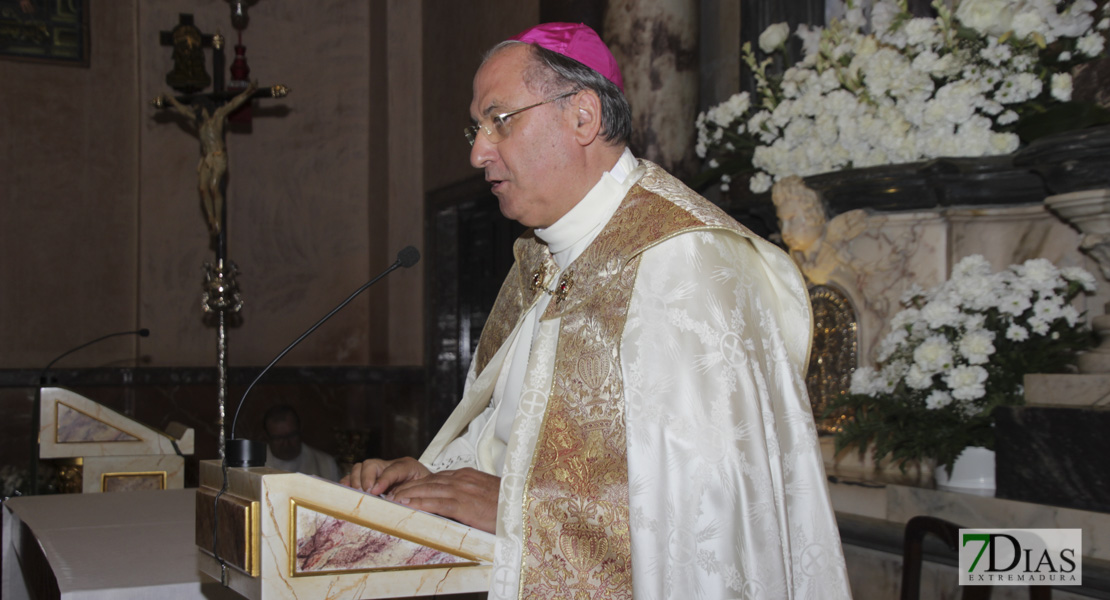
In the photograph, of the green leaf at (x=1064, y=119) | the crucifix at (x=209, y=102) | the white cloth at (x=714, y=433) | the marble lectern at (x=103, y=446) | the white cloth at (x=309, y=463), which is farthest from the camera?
the white cloth at (x=309, y=463)

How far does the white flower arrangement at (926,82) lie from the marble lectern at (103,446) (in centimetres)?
264

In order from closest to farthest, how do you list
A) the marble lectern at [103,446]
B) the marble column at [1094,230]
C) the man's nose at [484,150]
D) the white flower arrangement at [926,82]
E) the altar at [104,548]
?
the altar at [104,548]
the man's nose at [484,150]
the marble column at [1094,230]
the white flower arrangement at [926,82]
the marble lectern at [103,446]

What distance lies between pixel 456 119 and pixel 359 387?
2.37 m

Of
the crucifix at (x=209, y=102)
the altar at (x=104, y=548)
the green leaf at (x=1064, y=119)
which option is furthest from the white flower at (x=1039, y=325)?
the crucifix at (x=209, y=102)

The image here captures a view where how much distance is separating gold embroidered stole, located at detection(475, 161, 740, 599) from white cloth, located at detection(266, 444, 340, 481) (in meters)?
4.96

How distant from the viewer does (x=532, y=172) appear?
205 cm

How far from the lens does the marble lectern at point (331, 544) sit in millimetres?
1472

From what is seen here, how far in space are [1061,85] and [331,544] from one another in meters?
2.92

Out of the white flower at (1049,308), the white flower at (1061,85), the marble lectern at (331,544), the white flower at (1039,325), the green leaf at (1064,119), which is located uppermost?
the white flower at (1061,85)

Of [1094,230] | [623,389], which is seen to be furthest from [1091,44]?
[623,389]

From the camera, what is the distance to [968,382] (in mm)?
3072

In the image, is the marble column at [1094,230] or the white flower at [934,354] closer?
the marble column at [1094,230]

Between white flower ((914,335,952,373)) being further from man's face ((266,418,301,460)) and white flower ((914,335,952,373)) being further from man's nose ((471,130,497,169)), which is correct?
man's face ((266,418,301,460))

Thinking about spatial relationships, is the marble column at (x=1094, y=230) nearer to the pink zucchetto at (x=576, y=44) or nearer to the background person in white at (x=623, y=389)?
the background person in white at (x=623, y=389)
